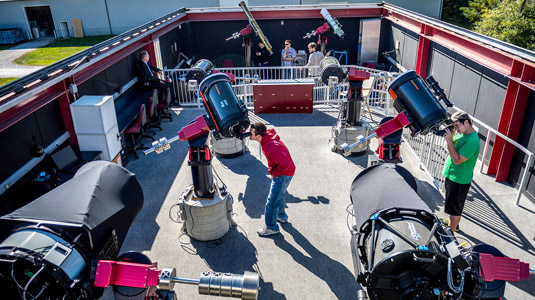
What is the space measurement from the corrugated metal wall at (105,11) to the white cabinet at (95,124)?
758 inches

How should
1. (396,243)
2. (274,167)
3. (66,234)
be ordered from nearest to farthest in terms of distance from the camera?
1. (66,234)
2. (396,243)
3. (274,167)

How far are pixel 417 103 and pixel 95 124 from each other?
5936 millimetres

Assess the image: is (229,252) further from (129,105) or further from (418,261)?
(129,105)

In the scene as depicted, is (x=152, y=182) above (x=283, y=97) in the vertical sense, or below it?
below

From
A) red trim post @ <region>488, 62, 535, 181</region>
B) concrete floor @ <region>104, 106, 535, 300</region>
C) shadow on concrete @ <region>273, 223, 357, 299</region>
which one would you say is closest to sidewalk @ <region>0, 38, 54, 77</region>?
concrete floor @ <region>104, 106, 535, 300</region>

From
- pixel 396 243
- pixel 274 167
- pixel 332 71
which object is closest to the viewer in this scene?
pixel 396 243

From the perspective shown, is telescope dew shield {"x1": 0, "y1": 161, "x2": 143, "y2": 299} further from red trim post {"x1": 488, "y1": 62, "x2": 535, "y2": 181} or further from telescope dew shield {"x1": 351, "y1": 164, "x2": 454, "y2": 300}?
red trim post {"x1": 488, "y1": 62, "x2": 535, "y2": 181}

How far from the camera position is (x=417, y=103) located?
231 inches

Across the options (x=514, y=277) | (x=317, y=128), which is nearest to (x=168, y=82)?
(x=317, y=128)

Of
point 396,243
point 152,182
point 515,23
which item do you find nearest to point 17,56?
point 152,182

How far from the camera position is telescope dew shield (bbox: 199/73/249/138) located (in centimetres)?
559

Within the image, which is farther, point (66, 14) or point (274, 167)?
point (66, 14)

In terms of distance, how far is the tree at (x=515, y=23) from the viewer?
18.0 meters

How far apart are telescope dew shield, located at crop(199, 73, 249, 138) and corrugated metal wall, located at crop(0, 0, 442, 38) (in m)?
20.8
